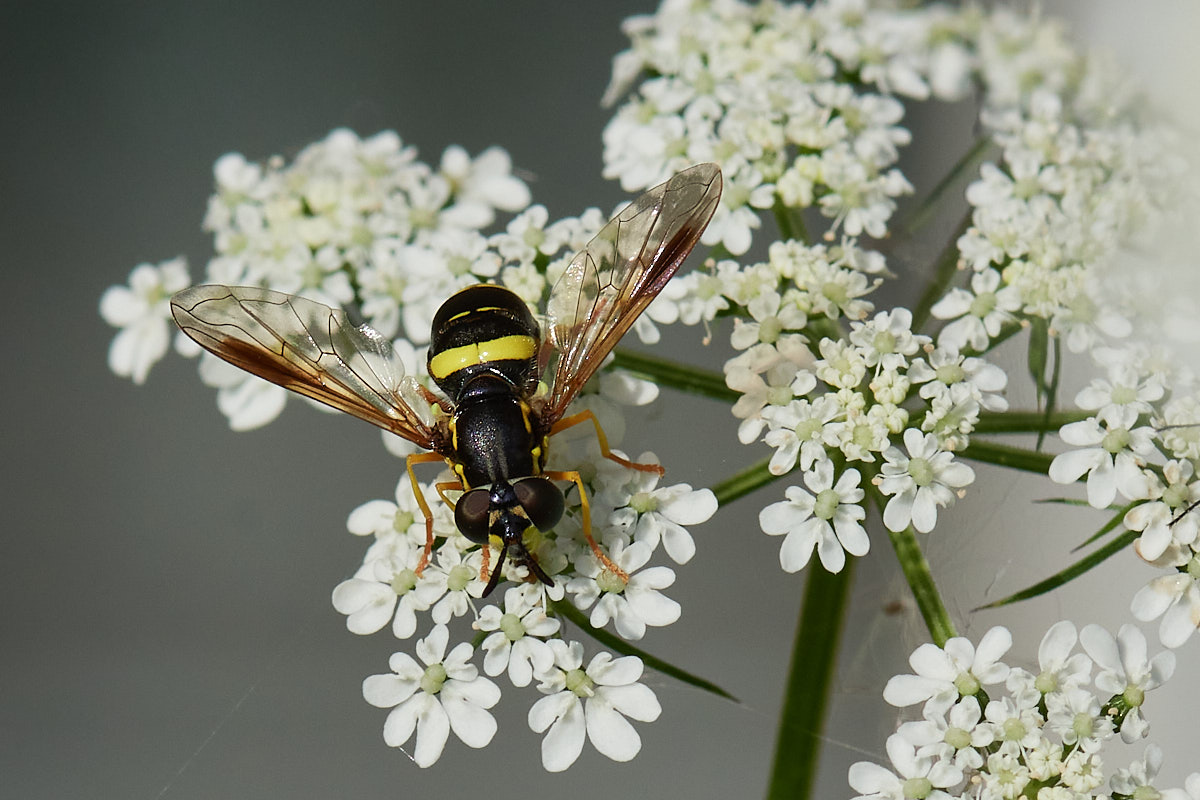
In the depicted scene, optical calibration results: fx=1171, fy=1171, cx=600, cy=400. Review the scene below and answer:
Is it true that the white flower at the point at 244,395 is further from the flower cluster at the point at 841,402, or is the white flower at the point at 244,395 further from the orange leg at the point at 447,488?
the flower cluster at the point at 841,402

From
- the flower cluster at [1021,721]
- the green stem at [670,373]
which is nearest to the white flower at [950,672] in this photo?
the flower cluster at [1021,721]

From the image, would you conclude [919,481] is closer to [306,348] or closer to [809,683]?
[809,683]

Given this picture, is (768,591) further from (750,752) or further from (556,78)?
(556,78)

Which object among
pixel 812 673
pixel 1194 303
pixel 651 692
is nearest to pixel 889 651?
pixel 812 673

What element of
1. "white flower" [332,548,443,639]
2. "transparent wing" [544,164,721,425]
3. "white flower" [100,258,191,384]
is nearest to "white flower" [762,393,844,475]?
"transparent wing" [544,164,721,425]

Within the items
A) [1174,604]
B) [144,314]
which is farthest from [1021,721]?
[144,314]

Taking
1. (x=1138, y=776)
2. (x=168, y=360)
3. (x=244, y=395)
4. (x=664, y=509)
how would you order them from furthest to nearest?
(x=168, y=360)
(x=244, y=395)
(x=664, y=509)
(x=1138, y=776)

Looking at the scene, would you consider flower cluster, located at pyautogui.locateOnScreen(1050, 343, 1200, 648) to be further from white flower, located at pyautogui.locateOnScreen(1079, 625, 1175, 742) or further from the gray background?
the gray background
